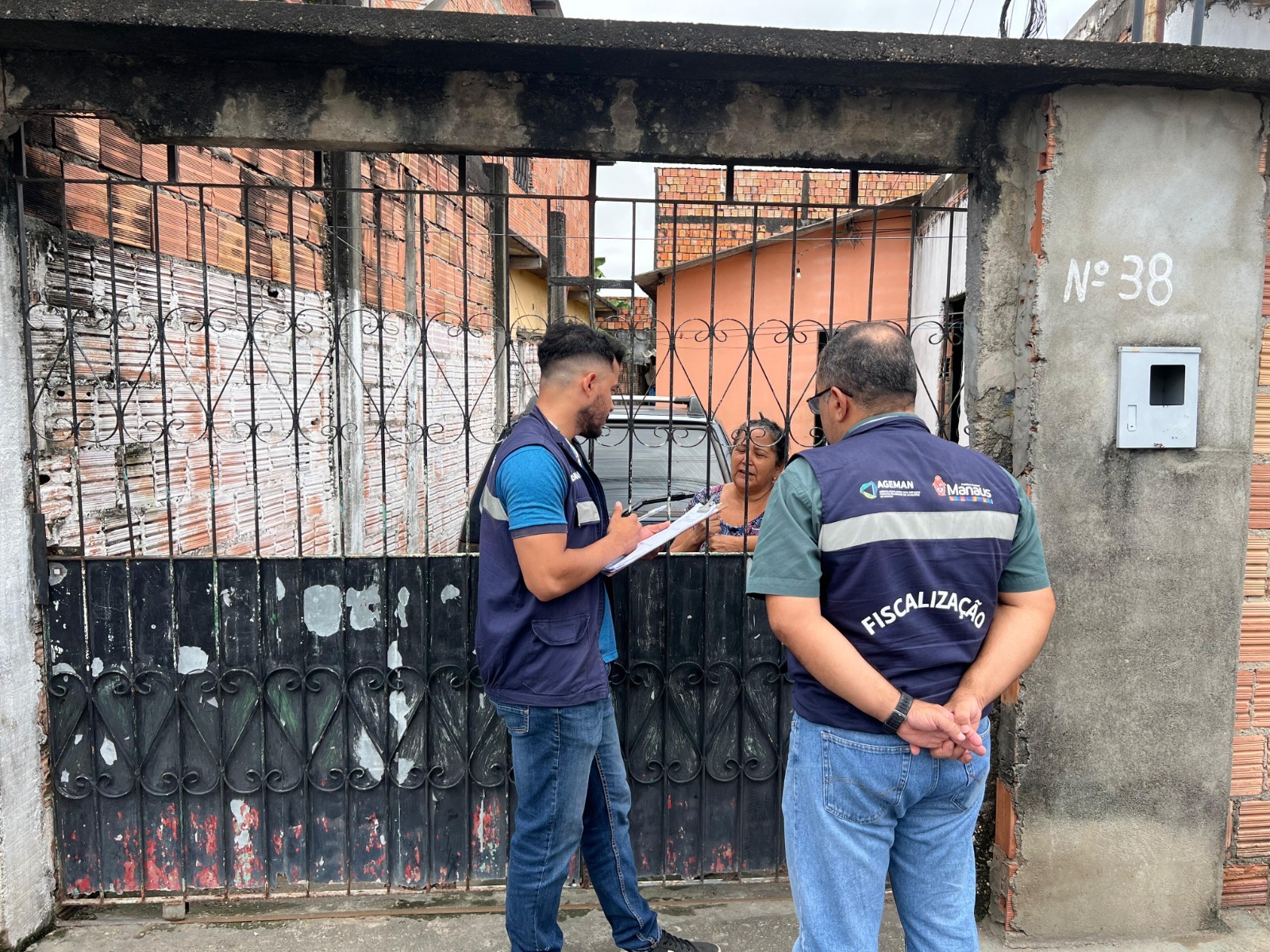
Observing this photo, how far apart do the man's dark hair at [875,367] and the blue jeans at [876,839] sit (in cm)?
77

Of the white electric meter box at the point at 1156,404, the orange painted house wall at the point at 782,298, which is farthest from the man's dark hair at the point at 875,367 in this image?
the orange painted house wall at the point at 782,298

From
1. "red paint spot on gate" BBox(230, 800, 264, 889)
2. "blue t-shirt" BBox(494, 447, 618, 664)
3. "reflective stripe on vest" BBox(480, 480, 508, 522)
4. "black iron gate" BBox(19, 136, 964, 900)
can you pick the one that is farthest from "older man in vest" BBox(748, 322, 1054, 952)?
"red paint spot on gate" BBox(230, 800, 264, 889)

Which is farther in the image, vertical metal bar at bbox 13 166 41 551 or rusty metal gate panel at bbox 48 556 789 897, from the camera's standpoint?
rusty metal gate panel at bbox 48 556 789 897

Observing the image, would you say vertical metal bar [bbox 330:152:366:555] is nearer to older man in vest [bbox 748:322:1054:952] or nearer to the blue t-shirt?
the blue t-shirt

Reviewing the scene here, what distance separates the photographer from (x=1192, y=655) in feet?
9.59

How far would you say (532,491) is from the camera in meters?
2.33

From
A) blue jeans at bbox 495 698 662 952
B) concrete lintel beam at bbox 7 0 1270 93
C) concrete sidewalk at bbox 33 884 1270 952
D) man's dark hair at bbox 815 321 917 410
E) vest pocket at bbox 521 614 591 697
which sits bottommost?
concrete sidewalk at bbox 33 884 1270 952

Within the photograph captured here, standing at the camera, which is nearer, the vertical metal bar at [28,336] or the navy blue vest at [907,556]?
the navy blue vest at [907,556]

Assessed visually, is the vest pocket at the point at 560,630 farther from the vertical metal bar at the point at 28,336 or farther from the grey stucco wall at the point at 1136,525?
the vertical metal bar at the point at 28,336

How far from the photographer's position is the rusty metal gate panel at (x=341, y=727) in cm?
302

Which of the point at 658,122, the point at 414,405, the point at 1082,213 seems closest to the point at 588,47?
the point at 658,122

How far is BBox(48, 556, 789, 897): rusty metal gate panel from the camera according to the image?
3020 mm

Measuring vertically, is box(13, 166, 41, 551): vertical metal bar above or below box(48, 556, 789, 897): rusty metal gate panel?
above

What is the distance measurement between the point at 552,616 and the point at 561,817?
1.95 ft
